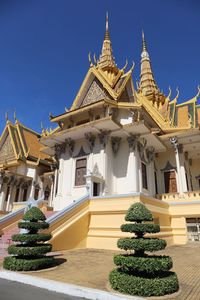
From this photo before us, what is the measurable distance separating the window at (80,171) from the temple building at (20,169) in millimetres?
6344

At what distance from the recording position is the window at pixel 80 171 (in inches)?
642

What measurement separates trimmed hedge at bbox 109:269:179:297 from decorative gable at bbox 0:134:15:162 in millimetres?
20744

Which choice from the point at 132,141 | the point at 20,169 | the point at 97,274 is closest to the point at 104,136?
the point at 132,141

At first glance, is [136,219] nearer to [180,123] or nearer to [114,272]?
[114,272]

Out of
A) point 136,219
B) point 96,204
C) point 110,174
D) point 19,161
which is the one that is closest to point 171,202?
point 110,174

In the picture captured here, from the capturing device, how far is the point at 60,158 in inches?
709

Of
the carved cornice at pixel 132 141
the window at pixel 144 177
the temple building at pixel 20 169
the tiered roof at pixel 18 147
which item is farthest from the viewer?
the tiered roof at pixel 18 147

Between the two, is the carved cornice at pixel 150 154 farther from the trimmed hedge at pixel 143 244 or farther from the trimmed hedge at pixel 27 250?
the trimmed hedge at pixel 143 244

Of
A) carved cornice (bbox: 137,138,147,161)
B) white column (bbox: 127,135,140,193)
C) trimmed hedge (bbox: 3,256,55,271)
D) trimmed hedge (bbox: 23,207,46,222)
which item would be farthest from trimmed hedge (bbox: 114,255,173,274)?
carved cornice (bbox: 137,138,147,161)

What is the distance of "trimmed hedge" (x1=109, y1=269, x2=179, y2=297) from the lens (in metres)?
4.25

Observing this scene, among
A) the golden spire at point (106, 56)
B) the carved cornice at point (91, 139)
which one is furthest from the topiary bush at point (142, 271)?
the golden spire at point (106, 56)

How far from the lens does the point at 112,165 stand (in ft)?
52.9

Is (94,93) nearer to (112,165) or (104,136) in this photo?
(104,136)

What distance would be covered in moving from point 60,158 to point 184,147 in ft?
34.3
